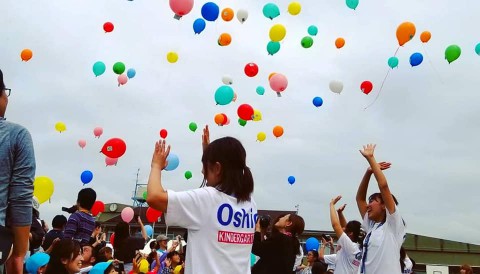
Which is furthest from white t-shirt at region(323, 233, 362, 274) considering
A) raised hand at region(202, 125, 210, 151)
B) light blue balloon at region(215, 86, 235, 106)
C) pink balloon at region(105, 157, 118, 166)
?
pink balloon at region(105, 157, 118, 166)

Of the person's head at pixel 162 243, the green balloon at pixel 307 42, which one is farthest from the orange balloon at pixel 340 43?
the person's head at pixel 162 243

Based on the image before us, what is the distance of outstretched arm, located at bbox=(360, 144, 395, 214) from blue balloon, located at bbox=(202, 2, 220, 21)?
5.46 metres

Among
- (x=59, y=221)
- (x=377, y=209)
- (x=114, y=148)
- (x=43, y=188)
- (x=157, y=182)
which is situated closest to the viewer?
(x=157, y=182)

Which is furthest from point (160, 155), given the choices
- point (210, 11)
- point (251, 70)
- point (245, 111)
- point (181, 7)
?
point (251, 70)

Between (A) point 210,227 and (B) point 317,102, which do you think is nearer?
(A) point 210,227

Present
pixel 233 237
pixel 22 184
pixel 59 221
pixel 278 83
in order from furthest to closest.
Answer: pixel 278 83, pixel 59 221, pixel 233 237, pixel 22 184

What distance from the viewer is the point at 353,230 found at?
17.4ft

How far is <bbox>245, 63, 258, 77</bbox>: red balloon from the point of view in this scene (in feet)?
32.7

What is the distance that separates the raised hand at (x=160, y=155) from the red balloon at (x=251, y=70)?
778 cm

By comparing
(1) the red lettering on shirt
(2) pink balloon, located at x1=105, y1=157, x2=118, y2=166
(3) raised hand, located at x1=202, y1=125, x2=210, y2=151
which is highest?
(2) pink balloon, located at x1=105, y1=157, x2=118, y2=166

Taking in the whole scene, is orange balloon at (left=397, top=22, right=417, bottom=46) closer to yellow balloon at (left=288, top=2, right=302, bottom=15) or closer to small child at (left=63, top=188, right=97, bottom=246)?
yellow balloon at (left=288, top=2, right=302, bottom=15)

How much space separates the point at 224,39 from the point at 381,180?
6570 mm

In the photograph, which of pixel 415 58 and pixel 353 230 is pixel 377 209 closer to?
pixel 353 230

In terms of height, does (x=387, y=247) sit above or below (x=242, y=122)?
below
